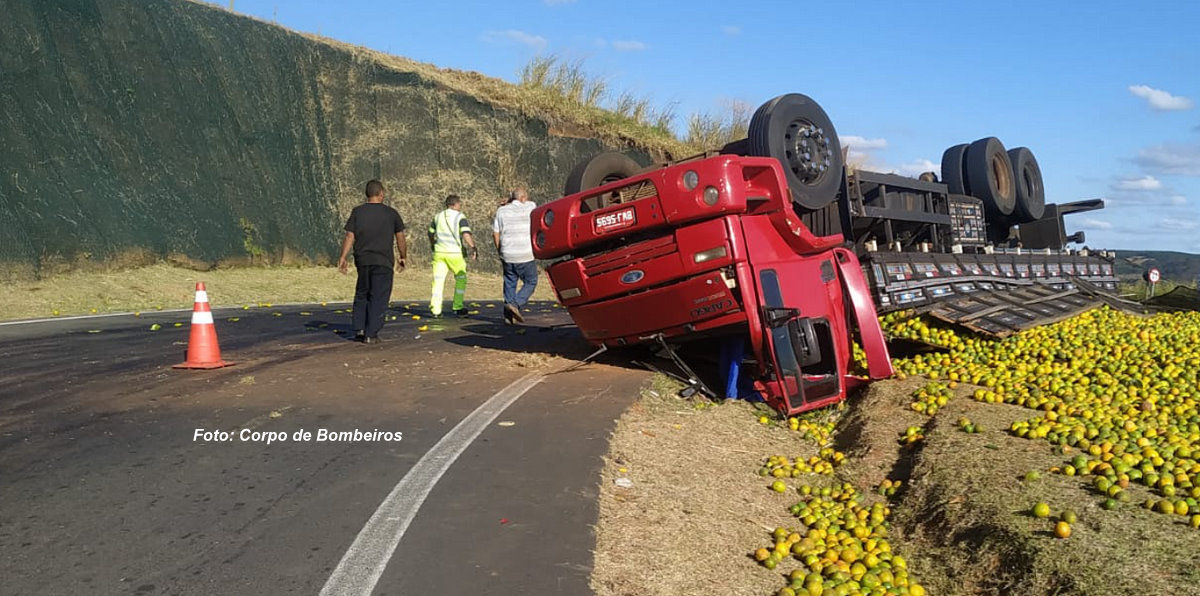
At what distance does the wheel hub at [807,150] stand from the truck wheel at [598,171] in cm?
160

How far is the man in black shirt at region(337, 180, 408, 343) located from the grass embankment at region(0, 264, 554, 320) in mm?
A: 5607

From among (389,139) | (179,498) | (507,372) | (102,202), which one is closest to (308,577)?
(179,498)

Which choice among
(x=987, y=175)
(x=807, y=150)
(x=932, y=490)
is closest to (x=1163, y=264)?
(x=987, y=175)

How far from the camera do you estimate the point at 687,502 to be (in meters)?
5.15

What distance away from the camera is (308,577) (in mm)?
3600

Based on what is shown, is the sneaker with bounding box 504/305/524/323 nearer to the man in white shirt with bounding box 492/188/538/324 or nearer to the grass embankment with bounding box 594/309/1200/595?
the man in white shirt with bounding box 492/188/538/324

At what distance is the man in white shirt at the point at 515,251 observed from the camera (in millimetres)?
11906

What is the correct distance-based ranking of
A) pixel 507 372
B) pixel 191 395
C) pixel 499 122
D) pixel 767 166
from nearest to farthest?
pixel 191 395
pixel 767 166
pixel 507 372
pixel 499 122

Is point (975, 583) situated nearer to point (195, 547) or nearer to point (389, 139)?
point (195, 547)

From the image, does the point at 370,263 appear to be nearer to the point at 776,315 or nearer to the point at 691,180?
the point at 691,180

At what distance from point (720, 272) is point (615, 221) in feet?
3.46

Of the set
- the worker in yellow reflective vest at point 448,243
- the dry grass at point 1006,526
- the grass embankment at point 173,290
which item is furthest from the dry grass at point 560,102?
the dry grass at point 1006,526

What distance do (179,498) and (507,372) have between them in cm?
412

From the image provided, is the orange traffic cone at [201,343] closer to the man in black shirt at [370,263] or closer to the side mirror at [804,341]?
the man in black shirt at [370,263]
